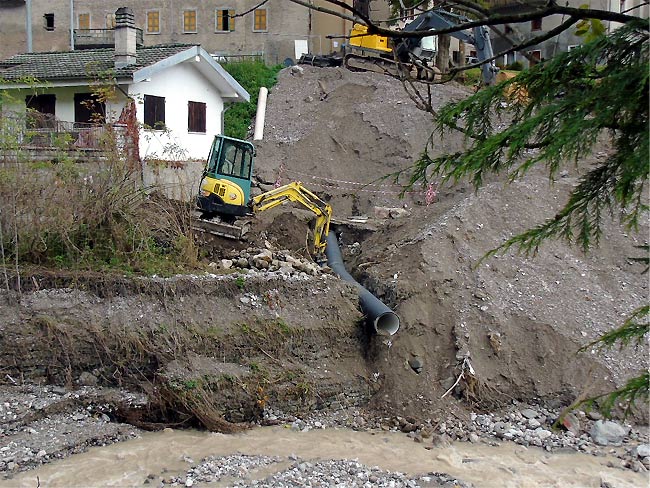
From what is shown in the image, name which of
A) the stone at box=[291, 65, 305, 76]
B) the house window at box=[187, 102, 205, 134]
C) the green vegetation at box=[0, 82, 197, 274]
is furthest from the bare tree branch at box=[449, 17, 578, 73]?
the stone at box=[291, 65, 305, 76]

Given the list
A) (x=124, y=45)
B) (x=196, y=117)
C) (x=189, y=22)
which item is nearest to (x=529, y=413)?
(x=196, y=117)

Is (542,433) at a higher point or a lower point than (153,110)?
lower

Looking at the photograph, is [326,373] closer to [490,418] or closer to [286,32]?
[490,418]

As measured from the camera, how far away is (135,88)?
1934cm

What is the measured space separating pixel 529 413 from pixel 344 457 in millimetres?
3782

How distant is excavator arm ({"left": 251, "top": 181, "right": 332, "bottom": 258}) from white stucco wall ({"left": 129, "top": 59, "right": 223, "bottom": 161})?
2773 millimetres

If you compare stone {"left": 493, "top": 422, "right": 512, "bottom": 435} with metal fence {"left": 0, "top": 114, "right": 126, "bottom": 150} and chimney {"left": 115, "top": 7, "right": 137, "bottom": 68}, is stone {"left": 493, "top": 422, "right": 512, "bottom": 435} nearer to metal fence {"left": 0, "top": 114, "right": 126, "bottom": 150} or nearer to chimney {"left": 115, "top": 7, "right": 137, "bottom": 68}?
metal fence {"left": 0, "top": 114, "right": 126, "bottom": 150}

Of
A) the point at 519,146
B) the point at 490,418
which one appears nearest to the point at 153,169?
the point at 490,418

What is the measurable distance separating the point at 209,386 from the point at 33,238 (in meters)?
4.56

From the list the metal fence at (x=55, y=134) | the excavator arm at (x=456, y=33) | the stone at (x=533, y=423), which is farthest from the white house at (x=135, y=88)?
the stone at (x=533, y=423)

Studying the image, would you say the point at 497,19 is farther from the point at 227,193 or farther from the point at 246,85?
the point at 246,85

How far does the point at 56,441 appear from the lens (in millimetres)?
11727

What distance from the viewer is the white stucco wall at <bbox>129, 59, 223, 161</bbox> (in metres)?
19.2

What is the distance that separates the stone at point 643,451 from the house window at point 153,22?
29199 millimetres
